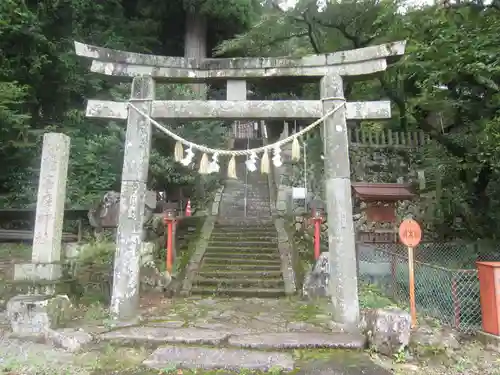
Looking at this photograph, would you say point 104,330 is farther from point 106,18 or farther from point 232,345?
point 106,18

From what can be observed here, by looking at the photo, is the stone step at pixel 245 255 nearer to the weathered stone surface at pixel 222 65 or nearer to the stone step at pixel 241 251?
the stone step at pixel 241 251

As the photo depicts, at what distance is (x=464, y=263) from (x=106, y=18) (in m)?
15.5

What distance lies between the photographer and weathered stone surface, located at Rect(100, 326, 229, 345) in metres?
5.41

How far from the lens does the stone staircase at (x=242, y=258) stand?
29.5 feet

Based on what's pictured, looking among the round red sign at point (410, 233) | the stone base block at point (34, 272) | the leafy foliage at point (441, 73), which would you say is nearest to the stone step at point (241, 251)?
the stone base block at point (34, 272)

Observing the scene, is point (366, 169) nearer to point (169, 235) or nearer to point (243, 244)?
point (243, 244)

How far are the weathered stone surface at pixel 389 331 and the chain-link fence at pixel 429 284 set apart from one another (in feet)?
4.88

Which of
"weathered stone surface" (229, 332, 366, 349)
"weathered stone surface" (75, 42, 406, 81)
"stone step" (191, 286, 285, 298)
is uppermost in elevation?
"weathered stone surface" (75, 42, 406, 81)

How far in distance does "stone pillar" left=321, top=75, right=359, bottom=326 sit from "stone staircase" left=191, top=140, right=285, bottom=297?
8.76ft

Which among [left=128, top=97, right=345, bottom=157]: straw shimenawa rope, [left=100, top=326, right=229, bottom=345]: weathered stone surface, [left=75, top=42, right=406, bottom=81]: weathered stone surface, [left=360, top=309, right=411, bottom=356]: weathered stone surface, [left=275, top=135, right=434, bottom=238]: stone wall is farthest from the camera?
[left=275, top=135, right=434, bottom=238]: stone wall

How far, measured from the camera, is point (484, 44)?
28.4 ft

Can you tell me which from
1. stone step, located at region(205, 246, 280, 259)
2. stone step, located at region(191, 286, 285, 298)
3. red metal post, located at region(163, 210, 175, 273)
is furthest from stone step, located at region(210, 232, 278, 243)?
stone step, located at region(191, 286, 285, 298)

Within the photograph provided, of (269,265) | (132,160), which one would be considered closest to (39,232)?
(132,160)

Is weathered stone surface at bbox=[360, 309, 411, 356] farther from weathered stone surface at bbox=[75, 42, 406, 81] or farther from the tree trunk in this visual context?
the tree trunk
